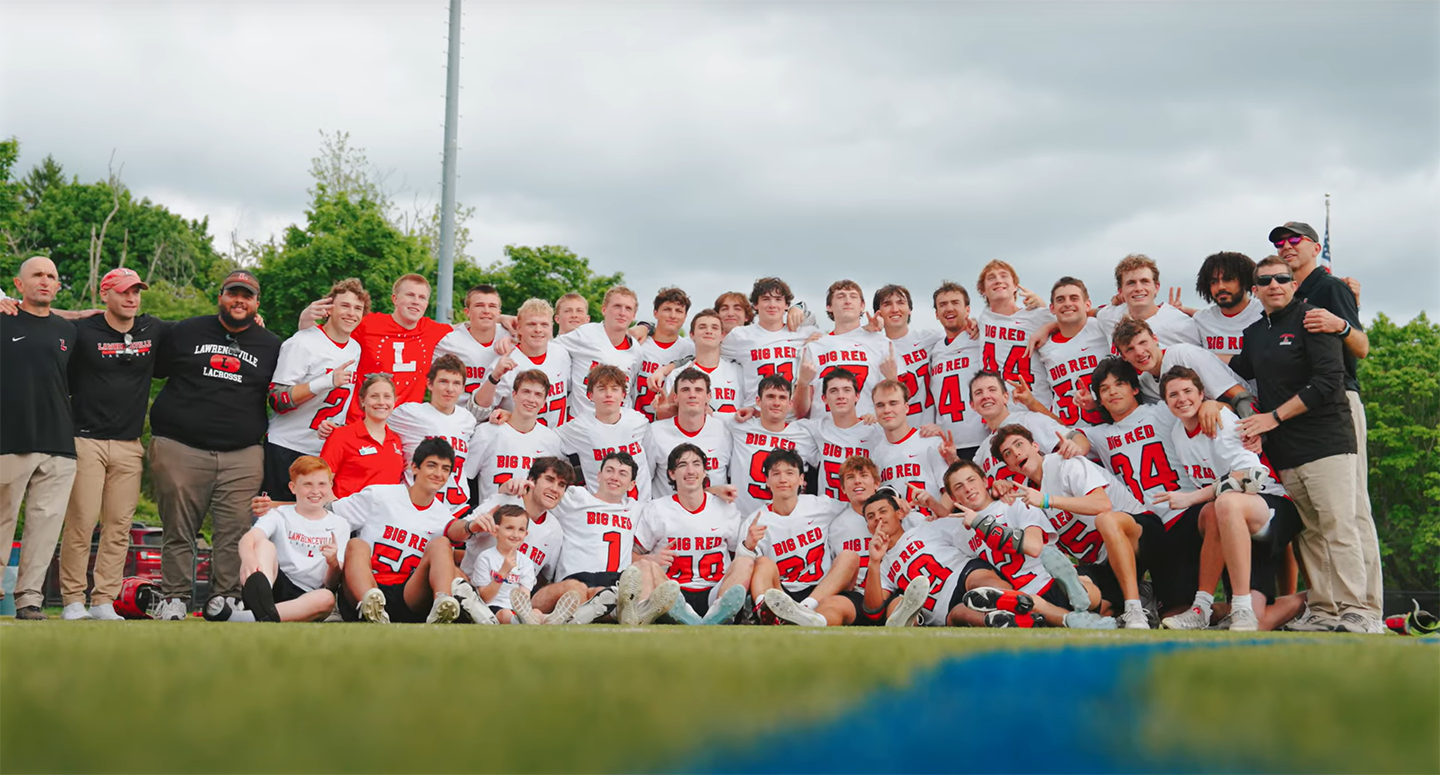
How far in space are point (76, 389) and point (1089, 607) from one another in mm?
7471

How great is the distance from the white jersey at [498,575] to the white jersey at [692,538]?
1.00 meters

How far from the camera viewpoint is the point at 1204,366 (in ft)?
25.8

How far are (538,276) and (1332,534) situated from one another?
2561cm

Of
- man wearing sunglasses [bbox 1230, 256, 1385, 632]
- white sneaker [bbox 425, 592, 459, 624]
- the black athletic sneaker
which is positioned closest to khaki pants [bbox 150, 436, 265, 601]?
the black athletic sneaker

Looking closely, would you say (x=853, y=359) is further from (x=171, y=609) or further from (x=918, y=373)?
(x=171, y=609)

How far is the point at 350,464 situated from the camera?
8.22m

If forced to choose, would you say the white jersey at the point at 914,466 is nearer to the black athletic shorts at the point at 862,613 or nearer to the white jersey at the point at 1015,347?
the white jersey at the point at 1015,347

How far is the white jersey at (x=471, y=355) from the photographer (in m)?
9.26

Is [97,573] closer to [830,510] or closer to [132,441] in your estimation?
[132,441]

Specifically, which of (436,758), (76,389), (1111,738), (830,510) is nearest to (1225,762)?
(1111,738)

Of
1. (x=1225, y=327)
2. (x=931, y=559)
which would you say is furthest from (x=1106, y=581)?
(x=1225, y=327)

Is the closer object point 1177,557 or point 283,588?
point 283,588

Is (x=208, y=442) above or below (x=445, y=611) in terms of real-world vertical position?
above

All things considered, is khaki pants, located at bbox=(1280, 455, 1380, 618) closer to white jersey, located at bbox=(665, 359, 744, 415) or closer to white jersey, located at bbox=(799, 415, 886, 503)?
white jersey, located at bbox=(799, 415, 886, 503)
